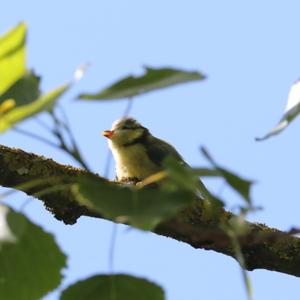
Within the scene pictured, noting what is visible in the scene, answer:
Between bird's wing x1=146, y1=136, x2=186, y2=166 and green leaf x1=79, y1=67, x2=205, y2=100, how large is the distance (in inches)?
135

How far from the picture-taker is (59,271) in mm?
1501

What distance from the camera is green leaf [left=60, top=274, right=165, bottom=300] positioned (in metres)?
1.36

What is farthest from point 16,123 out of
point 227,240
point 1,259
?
point 1,259

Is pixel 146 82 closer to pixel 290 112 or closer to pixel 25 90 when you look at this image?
pixel 25 90

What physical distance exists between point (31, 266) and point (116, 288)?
0.67 ft

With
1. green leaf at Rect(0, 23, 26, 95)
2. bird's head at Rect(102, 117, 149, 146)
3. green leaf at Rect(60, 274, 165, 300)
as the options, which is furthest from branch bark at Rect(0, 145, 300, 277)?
bird's head at Rect(102, 117, 149, 146)

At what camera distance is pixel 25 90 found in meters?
1.30

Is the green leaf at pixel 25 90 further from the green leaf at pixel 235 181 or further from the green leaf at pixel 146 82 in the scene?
the green leaf at pixel 235 181

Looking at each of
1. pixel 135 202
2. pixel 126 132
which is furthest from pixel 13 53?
pixel 126 132

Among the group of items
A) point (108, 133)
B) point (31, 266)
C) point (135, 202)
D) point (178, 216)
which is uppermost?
point (135, 202)

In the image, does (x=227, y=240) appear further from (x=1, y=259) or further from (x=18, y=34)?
(x=1, y=259)

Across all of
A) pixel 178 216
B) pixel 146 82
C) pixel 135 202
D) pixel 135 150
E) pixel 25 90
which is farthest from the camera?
pixel 135 150

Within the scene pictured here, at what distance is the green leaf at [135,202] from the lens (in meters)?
0.96

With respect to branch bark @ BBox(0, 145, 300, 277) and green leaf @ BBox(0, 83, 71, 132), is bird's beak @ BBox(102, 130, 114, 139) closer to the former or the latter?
branch bark @ BBox(0, 145, 300, 277)
